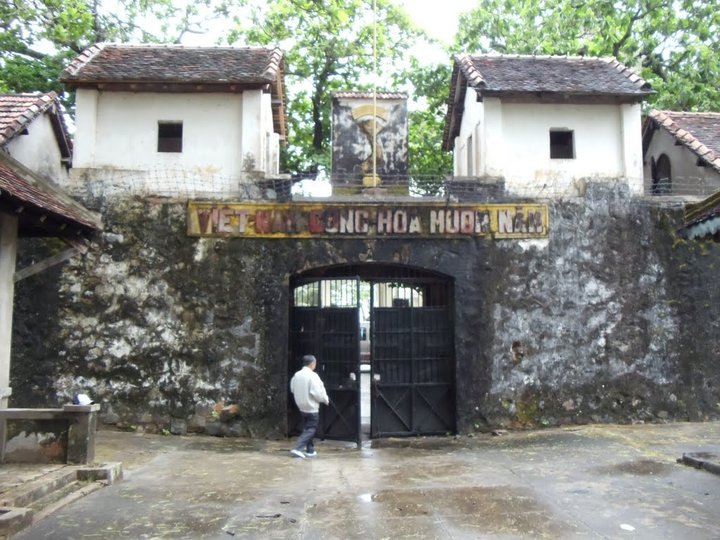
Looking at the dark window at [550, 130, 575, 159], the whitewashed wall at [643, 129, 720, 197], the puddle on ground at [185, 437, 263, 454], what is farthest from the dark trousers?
the whitewashed wall at [643, 129, 720, 197]

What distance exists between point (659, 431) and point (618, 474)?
3234 millimetres

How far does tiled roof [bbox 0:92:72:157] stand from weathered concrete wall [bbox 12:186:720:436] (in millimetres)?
2006

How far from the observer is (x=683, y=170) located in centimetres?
1428

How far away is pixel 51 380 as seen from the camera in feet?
35.7

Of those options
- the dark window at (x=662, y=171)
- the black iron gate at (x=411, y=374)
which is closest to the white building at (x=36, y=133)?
the black iron gate at (x=411, y=374)

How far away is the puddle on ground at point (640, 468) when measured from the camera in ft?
26.6

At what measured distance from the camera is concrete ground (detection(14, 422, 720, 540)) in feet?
19.4

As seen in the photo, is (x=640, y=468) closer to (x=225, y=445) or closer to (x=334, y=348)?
(x=334, y=348)

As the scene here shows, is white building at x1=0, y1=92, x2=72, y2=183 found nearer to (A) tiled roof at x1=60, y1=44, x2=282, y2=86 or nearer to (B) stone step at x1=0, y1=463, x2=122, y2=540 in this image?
(A) tiled roof at x1=60, y1=44, x2=282, y2=86

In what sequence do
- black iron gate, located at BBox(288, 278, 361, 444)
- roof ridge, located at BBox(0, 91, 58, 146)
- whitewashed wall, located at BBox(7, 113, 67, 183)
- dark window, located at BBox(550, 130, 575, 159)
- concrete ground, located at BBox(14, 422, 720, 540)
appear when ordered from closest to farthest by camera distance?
1. concrete ground, located at BBox(14, 422, 720, 540)
2. roof ridge, located at BBox(0, 91, 58, 146)
3. black iron gate, located at BBox(288, 278, 361, 444)
4. whitewashed wall, located at BBox(7, 113, 67, 183)
5. dark window, located at BBox(550, 130, 575, 159)

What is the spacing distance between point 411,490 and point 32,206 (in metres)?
5.03

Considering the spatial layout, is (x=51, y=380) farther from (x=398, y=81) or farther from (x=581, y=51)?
(x=581, y=51)

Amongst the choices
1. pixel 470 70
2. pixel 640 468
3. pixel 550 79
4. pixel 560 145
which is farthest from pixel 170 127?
pixel 640 468

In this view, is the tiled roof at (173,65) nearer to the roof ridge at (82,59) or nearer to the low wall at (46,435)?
the roof ridge at (82,59)
